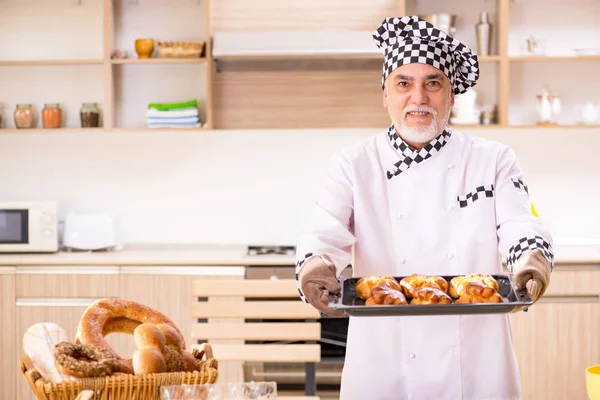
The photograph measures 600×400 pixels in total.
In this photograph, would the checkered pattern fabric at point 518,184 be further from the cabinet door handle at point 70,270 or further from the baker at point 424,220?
the cabinet door handle at point 70,270

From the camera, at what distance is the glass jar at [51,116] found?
4.30 metres

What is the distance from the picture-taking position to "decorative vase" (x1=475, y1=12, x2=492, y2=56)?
4188mm

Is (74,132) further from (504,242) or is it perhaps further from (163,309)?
(504,242)

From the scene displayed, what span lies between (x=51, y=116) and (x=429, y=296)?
321 cm

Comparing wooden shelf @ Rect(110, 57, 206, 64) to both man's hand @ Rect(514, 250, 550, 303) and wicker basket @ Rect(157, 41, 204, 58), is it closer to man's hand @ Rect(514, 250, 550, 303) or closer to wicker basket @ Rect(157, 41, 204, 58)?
wicker basket @ Rect(157, 41, 204, 58)

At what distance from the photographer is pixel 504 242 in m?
1.90

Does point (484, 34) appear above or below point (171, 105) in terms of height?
above

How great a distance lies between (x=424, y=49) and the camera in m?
1.93

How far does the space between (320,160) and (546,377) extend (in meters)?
1.61

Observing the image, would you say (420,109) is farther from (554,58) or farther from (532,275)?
(554,58)

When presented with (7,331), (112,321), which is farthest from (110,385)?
(7,331)

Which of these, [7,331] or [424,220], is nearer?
[424,220]

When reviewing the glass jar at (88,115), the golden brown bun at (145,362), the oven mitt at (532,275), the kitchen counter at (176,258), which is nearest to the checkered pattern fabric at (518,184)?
the oven mitt at (532,275)

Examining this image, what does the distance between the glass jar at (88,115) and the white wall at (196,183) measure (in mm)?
221
